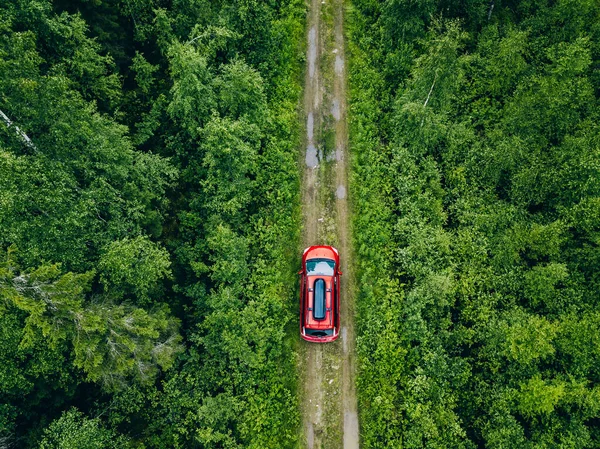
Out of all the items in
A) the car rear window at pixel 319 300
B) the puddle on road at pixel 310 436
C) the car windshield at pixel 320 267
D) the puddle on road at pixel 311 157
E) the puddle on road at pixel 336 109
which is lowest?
the puddle on road at pixel 310 436

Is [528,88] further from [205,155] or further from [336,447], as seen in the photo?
[336,447]

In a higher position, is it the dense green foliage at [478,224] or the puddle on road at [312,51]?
the puddle on road at [312,51]

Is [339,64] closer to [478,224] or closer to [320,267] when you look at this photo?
[478,224]

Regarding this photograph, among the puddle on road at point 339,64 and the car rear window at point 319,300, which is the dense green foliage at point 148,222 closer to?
the car rear window at point 319,300

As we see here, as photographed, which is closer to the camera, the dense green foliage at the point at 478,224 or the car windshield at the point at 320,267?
the dense green foliage at the point at 478,224

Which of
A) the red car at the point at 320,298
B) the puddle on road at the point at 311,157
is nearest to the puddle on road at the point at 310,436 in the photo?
the red car at the point at 320,298

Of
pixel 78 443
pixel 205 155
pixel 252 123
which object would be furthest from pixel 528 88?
pixel 78 443
